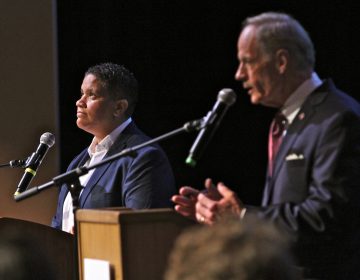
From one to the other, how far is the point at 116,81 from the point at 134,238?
5.28 feet

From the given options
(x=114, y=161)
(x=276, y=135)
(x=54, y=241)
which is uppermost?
(x=276, y=135)

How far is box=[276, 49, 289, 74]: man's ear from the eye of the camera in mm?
2338

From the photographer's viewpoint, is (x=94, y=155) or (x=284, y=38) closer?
(x=284, y=38)

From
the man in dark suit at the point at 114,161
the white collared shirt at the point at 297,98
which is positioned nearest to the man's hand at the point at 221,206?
the white collared shirt at the point at 297,98

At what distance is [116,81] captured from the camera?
153 inches

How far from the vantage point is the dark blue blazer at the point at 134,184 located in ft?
11.2

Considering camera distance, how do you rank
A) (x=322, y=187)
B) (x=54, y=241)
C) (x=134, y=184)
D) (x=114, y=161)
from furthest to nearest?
1. (x=134, y=184)
2. (x=114, y=161)
3. (x=54, y=241)
4. (x=322, y=187)

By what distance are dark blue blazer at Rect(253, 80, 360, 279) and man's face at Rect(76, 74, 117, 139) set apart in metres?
1.66

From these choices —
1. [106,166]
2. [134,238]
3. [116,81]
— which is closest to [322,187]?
[134,238]

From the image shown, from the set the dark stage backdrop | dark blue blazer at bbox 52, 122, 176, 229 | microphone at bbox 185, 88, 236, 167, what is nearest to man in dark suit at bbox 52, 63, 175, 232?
dark blue blazer at bbox 52, 122, 176, 229

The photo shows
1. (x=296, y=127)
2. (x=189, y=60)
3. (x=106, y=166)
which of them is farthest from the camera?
(x=189, y=60)

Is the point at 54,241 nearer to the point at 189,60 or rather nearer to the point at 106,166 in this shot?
the point at 106,166

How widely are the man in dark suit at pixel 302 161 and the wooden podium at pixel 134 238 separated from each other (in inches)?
6.7

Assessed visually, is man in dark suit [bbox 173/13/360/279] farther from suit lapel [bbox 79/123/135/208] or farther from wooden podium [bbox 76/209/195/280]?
suit lapel [bbox 79/123/135/208]
